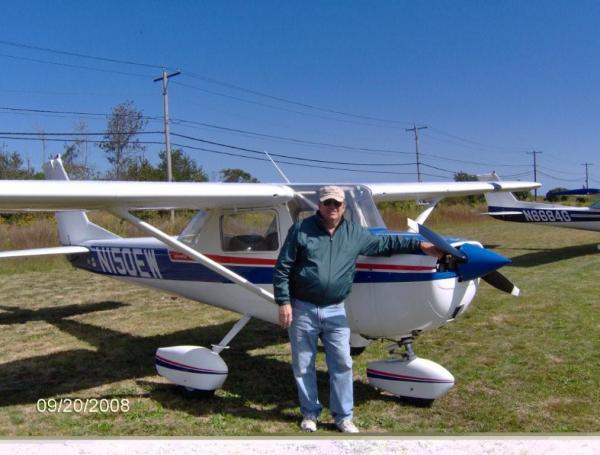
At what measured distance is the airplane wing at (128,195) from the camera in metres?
3.76

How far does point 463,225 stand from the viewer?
87.1ft

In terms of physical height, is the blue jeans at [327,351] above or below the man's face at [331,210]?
below

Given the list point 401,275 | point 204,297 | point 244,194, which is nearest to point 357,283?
point 401,275

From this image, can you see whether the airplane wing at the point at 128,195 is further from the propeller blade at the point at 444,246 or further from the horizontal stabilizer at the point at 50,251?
the horizontal stabilizer at the point at 50,251

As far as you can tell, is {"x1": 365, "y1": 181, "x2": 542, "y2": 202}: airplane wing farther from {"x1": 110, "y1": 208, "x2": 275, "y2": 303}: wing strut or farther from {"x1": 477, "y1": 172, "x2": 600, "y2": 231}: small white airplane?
{"x1": 477, "y1": 172, "x2": 600, "y2": 231}: small white airplane

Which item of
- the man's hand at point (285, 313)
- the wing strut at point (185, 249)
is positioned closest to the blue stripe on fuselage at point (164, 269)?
the wing strut at point (185, 249)

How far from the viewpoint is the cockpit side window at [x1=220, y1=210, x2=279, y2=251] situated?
4895 mm

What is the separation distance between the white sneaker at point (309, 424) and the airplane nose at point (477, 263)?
1388 millimetres

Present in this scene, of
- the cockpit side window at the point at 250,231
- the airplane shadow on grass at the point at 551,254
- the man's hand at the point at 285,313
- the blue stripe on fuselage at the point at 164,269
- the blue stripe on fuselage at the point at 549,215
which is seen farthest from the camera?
the blue stripe on fuselage at the point at 549,215

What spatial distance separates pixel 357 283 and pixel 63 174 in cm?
476

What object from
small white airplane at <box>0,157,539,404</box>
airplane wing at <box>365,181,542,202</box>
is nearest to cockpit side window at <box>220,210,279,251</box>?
small white airplane at <box>0,157,539,404</box>

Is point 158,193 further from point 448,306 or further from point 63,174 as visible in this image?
point 63,174

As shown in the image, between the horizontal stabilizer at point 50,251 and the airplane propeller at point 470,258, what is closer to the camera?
the airplane propeller at point 470,258

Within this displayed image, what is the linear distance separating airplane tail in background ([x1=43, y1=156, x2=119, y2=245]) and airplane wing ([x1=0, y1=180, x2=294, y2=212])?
9.35 ft
